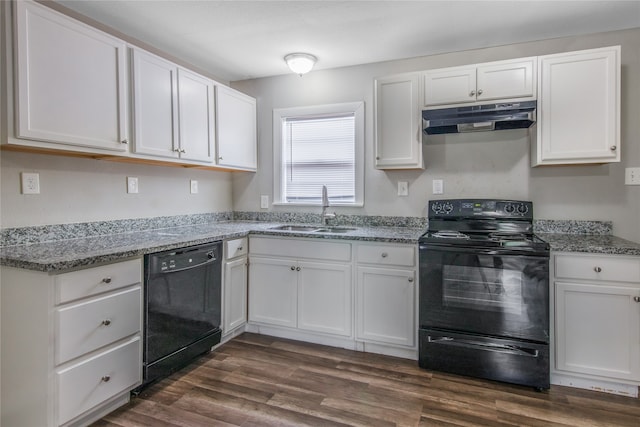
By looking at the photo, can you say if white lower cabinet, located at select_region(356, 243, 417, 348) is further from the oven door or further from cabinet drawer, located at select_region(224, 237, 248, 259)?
cabinet drawer, located at select_region(224, 237, 248, 259)

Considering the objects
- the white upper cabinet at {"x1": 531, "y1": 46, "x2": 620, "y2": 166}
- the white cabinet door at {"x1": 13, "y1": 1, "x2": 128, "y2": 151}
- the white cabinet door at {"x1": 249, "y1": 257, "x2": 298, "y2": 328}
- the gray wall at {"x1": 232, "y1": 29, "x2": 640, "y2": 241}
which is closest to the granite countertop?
the white cabinet door at {"x1": 249, "y1": 257, "x2": 298, "y2": 328}

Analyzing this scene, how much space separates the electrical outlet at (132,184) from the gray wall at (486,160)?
1.25 m

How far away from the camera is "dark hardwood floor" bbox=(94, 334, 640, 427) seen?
1.88 m

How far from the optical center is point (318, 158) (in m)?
3.46

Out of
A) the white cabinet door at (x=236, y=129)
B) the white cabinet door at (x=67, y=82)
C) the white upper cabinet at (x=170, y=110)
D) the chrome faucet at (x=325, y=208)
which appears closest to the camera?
the white cabinet door at (x=67, y=82)

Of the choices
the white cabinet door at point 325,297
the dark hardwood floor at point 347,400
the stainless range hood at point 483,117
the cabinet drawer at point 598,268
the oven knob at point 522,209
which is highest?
the stainless range hood at point 483,117

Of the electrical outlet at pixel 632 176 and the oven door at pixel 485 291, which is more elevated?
the electrical outlet at pixel 632 176

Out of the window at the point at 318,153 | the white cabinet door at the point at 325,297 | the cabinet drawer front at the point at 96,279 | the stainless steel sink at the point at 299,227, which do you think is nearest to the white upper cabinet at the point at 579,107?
the window at the point at 318,153

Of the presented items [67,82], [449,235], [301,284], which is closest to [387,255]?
[449,235]

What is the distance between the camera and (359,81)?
10.6 feet

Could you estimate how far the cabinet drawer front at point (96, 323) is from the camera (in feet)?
5.39

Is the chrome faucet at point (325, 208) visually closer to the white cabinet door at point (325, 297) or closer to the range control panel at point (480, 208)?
the white cabinet door at point (325, 297)

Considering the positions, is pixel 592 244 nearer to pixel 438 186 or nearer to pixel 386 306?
pixel 438 186

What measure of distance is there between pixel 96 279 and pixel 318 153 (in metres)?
2.19
